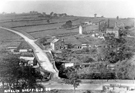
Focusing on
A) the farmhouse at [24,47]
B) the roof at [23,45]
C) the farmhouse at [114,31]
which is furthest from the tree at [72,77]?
the farmhouse at [114,31]

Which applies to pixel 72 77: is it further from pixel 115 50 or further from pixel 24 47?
pixel 115 50

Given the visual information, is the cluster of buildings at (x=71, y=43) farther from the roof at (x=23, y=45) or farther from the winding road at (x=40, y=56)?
the winding road at (x=40, y=56)

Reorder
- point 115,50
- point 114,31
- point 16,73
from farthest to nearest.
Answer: point 114,31 < point 115,50 < point 16,73

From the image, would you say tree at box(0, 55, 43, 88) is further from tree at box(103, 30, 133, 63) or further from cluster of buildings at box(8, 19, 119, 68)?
tree at box(103, 30, 133, 63)

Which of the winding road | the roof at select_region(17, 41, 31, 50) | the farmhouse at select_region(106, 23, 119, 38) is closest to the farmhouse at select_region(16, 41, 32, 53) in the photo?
the roof at select_region(17, 41, 31, 50)

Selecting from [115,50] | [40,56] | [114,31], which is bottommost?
[40,56]

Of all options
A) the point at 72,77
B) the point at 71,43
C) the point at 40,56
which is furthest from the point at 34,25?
the point at 72,77
